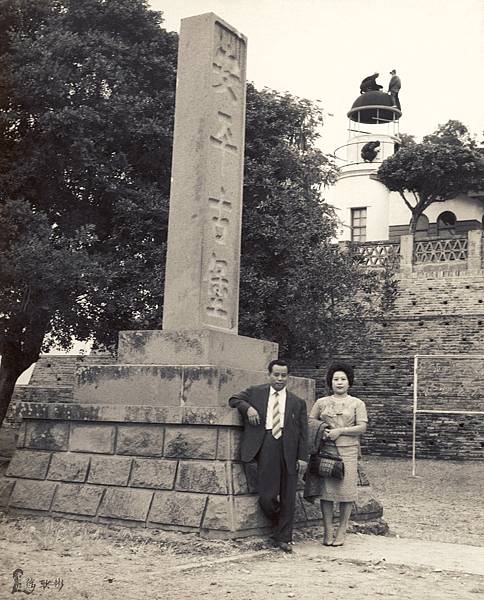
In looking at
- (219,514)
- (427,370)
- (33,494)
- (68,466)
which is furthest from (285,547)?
(427,370)

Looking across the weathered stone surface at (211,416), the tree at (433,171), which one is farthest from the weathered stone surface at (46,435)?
the tree at (433,171)

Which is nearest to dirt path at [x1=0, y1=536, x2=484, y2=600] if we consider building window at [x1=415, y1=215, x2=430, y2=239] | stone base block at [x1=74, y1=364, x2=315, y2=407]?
stone base block at [x1=74, y1=364, x2=315, y2=407]

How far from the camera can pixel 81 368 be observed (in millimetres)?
7785

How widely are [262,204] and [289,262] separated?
4.29ft

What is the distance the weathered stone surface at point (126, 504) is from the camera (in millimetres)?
6863

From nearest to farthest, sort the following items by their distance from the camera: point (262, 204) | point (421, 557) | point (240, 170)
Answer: point (421, 557) < point (240, 170) < point (262, 204)

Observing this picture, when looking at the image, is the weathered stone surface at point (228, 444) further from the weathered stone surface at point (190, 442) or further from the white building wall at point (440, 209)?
the white building wall at point (440, 209)

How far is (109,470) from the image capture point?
23.6ft

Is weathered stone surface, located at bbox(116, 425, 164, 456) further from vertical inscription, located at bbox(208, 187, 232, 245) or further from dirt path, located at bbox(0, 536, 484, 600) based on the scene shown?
vertical inscription, located at bbox(208, 187, 232, 245)

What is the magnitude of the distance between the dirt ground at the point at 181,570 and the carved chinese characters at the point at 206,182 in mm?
1897

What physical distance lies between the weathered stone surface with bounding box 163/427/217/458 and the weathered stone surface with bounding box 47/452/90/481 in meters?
0.83

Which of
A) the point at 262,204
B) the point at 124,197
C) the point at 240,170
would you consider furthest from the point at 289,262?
the point at 240,170

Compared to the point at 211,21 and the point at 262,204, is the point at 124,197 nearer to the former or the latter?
the point at 262,204

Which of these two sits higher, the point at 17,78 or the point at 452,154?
the point at 452,154
